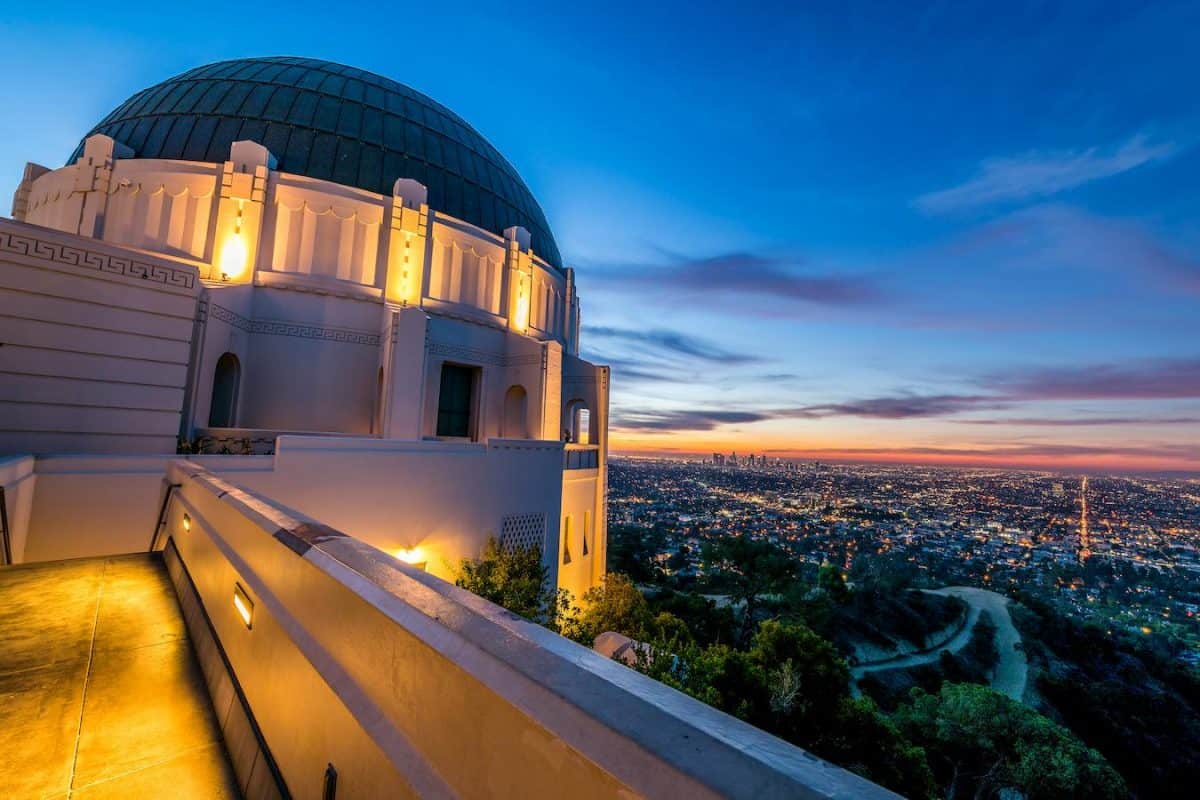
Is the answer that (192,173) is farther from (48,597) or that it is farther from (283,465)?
(48,597)

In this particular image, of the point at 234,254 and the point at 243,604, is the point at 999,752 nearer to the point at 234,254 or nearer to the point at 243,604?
the point at 243,604

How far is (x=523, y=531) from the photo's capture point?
12695 mm

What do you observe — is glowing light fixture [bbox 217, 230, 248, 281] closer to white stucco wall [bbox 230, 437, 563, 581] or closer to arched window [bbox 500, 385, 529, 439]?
white stucco wall [bbox 230, 437, 563, 581]

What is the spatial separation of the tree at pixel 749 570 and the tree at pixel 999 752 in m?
8.04

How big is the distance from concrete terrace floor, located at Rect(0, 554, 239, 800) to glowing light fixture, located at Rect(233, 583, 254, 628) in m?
0.53

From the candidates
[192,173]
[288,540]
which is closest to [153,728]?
[288,540]

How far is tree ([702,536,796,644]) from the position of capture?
25.5 meters

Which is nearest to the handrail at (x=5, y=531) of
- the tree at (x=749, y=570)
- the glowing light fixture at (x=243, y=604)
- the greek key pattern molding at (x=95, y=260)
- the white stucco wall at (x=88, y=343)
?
the white stucco wall at (x=88, y=343)

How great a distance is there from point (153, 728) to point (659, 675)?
21.4ft

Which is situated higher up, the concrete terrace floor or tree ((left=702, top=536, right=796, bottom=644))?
the concrete terrace floor

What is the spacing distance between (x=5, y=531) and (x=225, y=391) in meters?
8.59

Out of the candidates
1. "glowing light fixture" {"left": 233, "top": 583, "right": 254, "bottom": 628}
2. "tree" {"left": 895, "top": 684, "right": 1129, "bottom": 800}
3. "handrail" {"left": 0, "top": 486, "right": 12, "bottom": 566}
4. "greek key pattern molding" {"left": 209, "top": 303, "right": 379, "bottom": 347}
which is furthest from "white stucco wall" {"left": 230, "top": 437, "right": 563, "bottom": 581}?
"tree" {"left": 895, "top": 684, "right": 1129, "bottom": 800}

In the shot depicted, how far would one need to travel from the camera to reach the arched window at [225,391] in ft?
41.6

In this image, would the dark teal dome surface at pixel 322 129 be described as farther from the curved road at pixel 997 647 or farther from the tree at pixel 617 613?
the curved road at pixel 997 647
